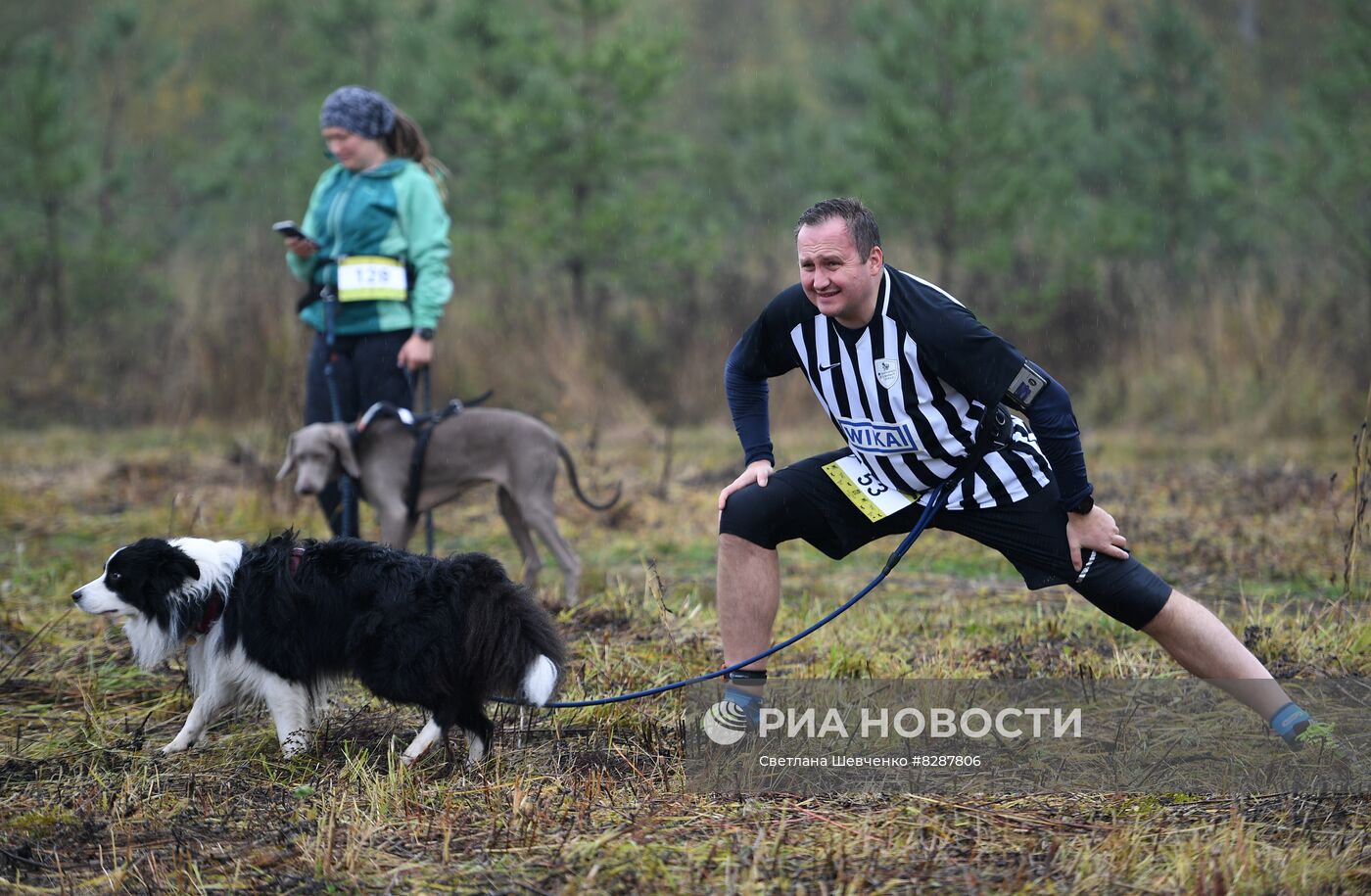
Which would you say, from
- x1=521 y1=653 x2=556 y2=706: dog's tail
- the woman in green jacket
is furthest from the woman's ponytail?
x1=521 y1=653 x2=556 y2=706: dog's tail

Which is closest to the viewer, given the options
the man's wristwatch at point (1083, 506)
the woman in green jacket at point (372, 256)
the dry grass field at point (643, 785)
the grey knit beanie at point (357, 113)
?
the dry grass field at point (643, 785)

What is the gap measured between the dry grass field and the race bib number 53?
0.72 meters

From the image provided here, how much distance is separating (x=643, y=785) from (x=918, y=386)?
4.52 ft

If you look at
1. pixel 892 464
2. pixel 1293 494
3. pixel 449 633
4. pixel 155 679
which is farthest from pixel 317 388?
pixel 1293 494

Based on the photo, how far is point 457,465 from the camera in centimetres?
638

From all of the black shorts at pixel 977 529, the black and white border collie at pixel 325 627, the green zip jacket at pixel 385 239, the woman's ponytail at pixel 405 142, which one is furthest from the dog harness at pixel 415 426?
the black shorts at pixel 977 529

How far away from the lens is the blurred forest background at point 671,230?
12242mm

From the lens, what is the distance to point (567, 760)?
4020 mm

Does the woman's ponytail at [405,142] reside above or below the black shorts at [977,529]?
above

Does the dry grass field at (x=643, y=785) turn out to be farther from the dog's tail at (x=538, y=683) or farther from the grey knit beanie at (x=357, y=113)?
the grey knit beanie at (x=357, y=113)

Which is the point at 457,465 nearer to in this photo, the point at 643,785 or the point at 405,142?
the point at 405,142

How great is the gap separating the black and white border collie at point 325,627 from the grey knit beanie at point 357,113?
2.56 meters

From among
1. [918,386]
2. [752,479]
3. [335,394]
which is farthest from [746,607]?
[335,394]

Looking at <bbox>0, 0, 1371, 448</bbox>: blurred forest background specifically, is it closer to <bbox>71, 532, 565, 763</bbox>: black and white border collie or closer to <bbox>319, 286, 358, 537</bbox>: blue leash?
<bbox>319, 286, 358, 537</bbox>: blue leash
